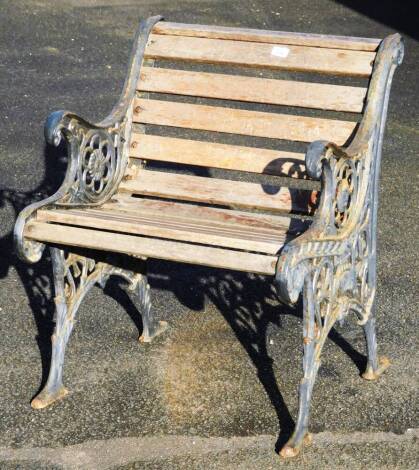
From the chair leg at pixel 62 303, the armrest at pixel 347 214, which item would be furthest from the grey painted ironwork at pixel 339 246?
the chair leg at pixel 62 303

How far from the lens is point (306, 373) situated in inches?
135

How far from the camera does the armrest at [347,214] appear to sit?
318cm

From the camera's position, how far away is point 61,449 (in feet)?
11.8

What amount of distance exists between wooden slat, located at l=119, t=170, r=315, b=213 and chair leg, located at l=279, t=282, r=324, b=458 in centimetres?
75

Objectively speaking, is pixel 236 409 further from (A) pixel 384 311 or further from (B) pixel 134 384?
(A) pixel 384 311

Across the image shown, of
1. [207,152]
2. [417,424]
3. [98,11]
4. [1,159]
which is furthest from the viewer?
[98,11]

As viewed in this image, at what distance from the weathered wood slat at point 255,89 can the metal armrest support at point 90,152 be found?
118mm

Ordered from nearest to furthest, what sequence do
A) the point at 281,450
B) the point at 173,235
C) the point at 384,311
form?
the point at 173,235 → the point at 281,450 → the point at 384,311

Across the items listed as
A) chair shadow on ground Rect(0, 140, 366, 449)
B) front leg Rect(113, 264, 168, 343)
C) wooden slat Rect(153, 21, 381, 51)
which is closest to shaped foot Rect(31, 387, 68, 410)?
chair shadow on ground Rect(0, 140, 366, 449)

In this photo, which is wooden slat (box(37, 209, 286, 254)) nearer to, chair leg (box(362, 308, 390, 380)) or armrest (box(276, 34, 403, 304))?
armrest (box(276, 34, 403, 304))

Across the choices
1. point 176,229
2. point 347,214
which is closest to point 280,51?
Result: point 347,214

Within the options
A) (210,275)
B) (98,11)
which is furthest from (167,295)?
(98,11)

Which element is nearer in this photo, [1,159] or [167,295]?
[167,295]

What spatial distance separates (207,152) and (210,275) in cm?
88
